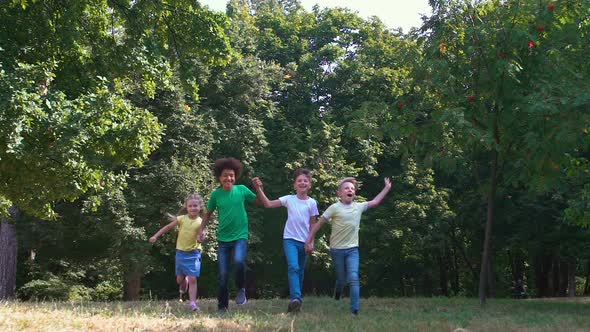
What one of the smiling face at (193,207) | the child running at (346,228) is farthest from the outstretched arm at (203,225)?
the child running at (346,228)

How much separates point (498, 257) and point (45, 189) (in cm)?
2853

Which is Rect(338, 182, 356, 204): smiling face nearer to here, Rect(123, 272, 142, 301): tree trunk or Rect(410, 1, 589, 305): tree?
Rect(410, 1, 589, 305): tree

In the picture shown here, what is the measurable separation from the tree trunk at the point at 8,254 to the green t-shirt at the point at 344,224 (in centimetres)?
1558

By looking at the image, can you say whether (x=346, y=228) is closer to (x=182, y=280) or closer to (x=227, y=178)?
(x=227, y=178)

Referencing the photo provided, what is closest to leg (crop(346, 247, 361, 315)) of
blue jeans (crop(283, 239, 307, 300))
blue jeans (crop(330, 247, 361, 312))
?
blue jeans (crop(330, 247, 361, 312))

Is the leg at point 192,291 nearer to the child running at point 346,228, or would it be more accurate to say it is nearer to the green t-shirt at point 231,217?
the green t-shirt at point 231,217

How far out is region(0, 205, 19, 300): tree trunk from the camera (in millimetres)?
20844

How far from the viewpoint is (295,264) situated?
853 centimetres

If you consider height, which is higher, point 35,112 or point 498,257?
point 35,112

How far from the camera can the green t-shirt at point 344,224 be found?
8523 mm

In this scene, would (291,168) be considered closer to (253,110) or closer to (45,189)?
(253,110)

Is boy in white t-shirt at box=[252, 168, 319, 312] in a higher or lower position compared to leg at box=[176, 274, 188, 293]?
higher

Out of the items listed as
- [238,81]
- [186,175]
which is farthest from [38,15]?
[238,81]

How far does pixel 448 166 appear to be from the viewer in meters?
11.9
